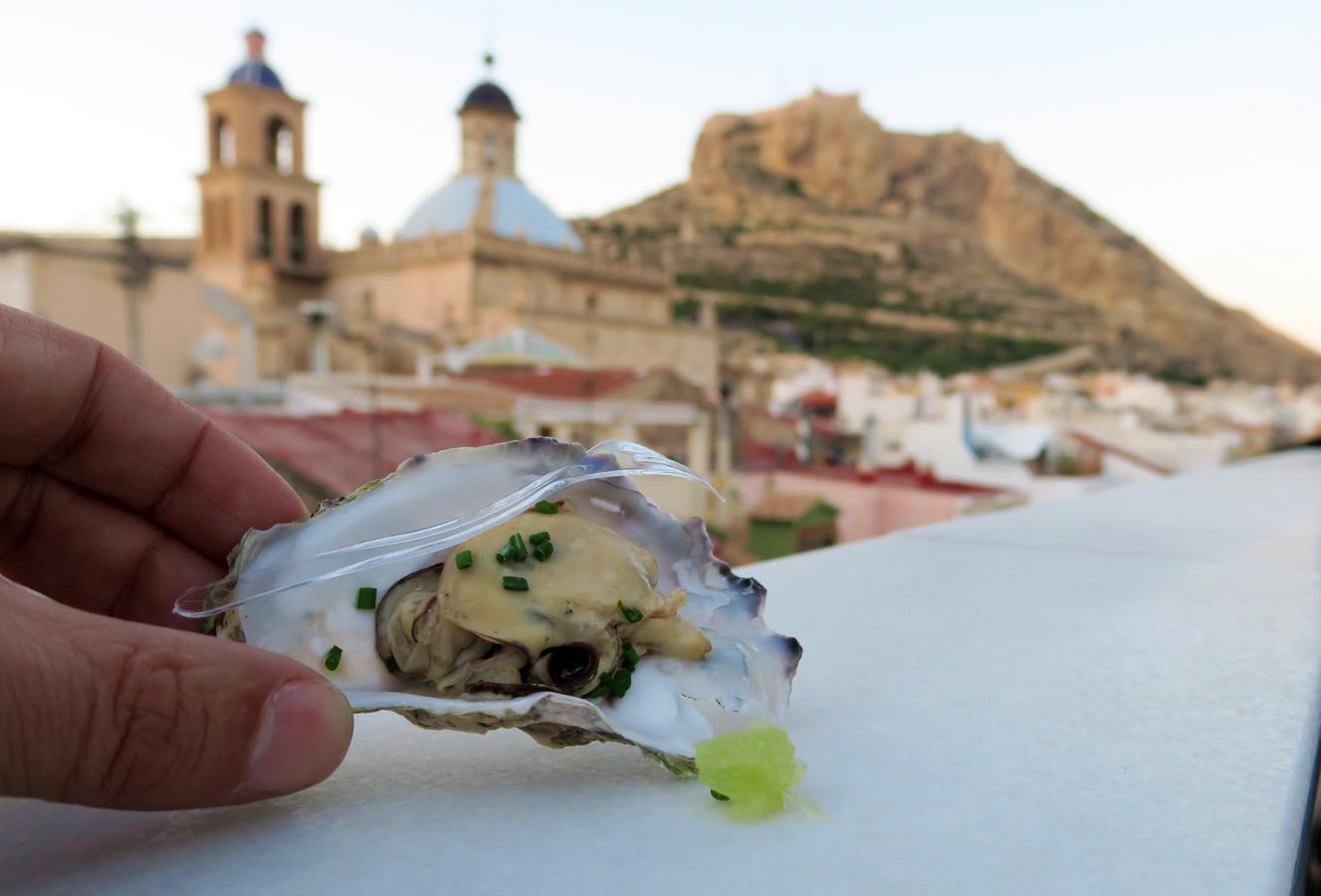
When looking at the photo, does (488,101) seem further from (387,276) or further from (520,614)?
(520,614)

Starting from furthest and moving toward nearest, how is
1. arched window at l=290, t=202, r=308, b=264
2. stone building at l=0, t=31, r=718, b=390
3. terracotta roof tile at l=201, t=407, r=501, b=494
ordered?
arched window at l=290, t=202, r=308, b=264
stone building at l=0, t=31, r=718, b=390
terracotta roof tile at l=201, t=407, r=501, b=494

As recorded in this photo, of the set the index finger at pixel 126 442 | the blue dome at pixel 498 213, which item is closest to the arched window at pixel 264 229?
the blue dome at pixel 498 213

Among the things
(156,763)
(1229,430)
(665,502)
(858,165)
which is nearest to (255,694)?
(156,763)

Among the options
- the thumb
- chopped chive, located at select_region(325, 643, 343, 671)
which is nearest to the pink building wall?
chopped chive, located at select_region(325, 643, 343, 671)

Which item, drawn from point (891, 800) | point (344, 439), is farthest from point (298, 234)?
point (891, 800)

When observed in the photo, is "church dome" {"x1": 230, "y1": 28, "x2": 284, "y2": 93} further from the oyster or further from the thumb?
the thumb

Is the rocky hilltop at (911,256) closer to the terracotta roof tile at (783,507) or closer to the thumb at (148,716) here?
the terracotta roof tile at (783,507)
